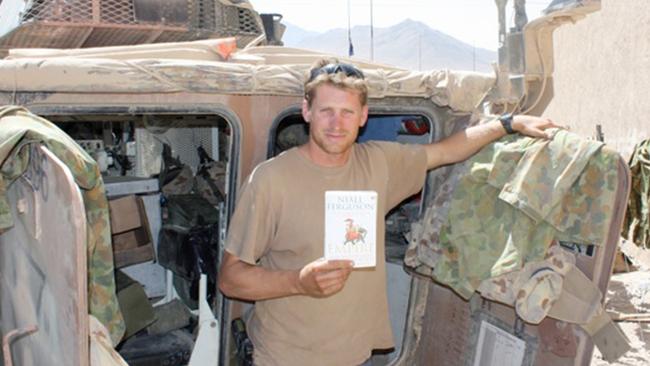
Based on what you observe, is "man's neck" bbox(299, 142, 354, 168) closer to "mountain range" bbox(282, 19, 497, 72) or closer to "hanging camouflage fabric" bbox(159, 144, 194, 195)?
"hanging camouflage fabric" bbox(159, 144, 194, 195)

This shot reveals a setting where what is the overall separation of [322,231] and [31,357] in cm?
124

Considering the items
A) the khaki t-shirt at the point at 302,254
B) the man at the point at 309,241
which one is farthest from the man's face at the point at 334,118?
the khaki t-shirt at the point at 302,254

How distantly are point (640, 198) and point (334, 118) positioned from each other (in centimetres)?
571

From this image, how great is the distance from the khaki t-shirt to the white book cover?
0.48 meters

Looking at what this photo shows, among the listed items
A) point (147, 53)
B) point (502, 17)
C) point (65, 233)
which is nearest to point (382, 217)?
point (147, 53)

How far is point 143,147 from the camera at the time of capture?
5.01 meters

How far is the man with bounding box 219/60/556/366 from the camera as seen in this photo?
296cm

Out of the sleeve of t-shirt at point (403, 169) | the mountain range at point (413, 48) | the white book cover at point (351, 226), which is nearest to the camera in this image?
the white book cover at point (351, 226)

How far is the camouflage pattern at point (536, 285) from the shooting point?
116 inches

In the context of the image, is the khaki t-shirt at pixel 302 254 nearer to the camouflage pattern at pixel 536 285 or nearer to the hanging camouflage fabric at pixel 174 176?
the camouflage pattern at pixel 536 285

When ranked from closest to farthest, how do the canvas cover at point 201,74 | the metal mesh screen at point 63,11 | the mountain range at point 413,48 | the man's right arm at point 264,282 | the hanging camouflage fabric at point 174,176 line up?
the man's right arm at point 264,282, the canvas cover at point 201,74, the metal mesh screen at point 63,11, the hanging camouflage fabric at point 174,176, the mountain range at point 413,48

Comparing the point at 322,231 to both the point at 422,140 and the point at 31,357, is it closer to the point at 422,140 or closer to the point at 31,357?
the point at 31,357

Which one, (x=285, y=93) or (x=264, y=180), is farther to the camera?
(x=285, y=93)

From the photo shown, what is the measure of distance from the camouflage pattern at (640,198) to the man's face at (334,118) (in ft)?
17.7
